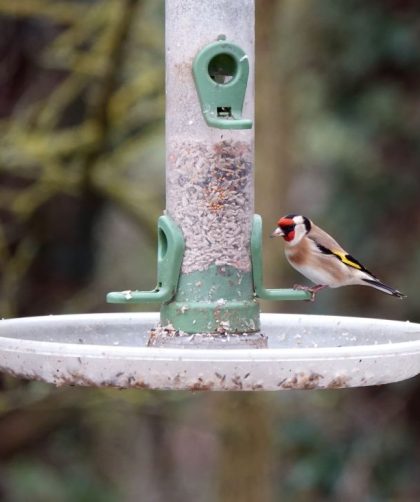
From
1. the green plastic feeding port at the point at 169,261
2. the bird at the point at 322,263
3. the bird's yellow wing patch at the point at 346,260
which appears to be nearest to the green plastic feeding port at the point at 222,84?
the green plastic feeding port at the point at 169,261

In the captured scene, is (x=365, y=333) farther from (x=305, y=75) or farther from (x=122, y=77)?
(x=305, y=75)

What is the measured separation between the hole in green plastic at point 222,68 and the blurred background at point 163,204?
3109 mm

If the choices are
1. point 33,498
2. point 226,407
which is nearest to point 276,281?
point 226,407

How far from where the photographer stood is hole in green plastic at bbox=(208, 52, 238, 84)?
503 centimetres

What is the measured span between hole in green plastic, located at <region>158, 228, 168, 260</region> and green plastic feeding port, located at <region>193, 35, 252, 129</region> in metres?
0.54

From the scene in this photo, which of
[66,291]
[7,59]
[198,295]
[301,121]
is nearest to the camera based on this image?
[198,295]

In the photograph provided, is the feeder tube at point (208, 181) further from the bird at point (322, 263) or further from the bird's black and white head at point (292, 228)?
the bird at point (322, 263)

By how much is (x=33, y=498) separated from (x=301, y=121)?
14.4ft

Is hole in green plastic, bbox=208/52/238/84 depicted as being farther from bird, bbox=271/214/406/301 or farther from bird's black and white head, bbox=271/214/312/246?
bird, bbox=271/214/406/301

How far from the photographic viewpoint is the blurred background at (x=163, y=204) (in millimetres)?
8906

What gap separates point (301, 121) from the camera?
12156 millimetres

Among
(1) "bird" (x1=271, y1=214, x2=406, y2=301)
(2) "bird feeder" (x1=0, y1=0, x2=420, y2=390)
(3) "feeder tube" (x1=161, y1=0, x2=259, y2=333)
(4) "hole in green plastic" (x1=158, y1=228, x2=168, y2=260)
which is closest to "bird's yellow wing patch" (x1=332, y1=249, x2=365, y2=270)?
(1) "bird" (x1=271, y1=214, x2=406, y2=301)

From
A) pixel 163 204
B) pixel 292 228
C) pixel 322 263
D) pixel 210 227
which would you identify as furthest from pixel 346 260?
pixel 163 204

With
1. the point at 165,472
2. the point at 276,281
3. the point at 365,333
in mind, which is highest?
the point at 365,333
